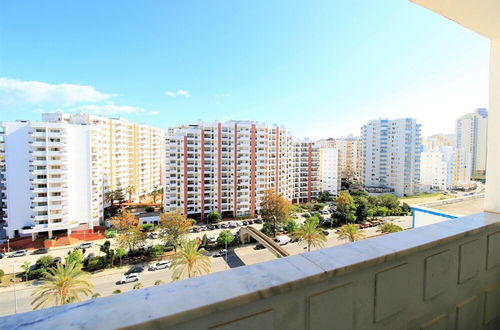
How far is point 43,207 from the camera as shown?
1195cm

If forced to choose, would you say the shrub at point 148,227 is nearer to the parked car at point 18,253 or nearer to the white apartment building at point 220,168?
the white apartment building at point 220,168

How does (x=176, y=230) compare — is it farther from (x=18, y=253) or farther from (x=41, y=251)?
(x=18, y=253)

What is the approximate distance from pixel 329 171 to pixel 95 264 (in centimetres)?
1927

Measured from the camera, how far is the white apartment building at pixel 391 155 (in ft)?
76.7

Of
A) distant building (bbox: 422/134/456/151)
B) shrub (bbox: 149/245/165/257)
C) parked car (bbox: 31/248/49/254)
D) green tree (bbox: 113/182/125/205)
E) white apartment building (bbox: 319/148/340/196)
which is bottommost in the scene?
parked car (bbox: 31/248/49/254)

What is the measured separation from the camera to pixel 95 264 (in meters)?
8.94

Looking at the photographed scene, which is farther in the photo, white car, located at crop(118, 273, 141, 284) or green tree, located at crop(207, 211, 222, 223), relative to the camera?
green tree, located at crop(207, 211, 222, 223)

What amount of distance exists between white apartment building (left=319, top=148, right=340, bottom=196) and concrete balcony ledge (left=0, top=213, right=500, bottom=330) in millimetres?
21275

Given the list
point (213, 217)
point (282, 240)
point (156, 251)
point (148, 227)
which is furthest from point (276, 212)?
point (148, 227)

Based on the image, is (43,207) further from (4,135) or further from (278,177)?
(278,177)

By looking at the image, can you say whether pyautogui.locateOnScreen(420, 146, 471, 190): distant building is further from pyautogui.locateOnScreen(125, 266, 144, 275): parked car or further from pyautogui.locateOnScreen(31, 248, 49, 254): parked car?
pyautogui.locateOnScreen(31, 248, 49, 254): parked car

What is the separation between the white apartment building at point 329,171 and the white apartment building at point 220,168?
6.62 meters

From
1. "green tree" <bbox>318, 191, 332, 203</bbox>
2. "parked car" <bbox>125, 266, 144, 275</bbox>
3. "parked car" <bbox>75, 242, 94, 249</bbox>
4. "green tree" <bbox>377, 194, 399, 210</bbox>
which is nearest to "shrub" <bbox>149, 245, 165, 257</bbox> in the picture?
"parked car" <bbox>125, 266, 144, 275</bbox>

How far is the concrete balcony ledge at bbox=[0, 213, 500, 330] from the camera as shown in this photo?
42 cm
